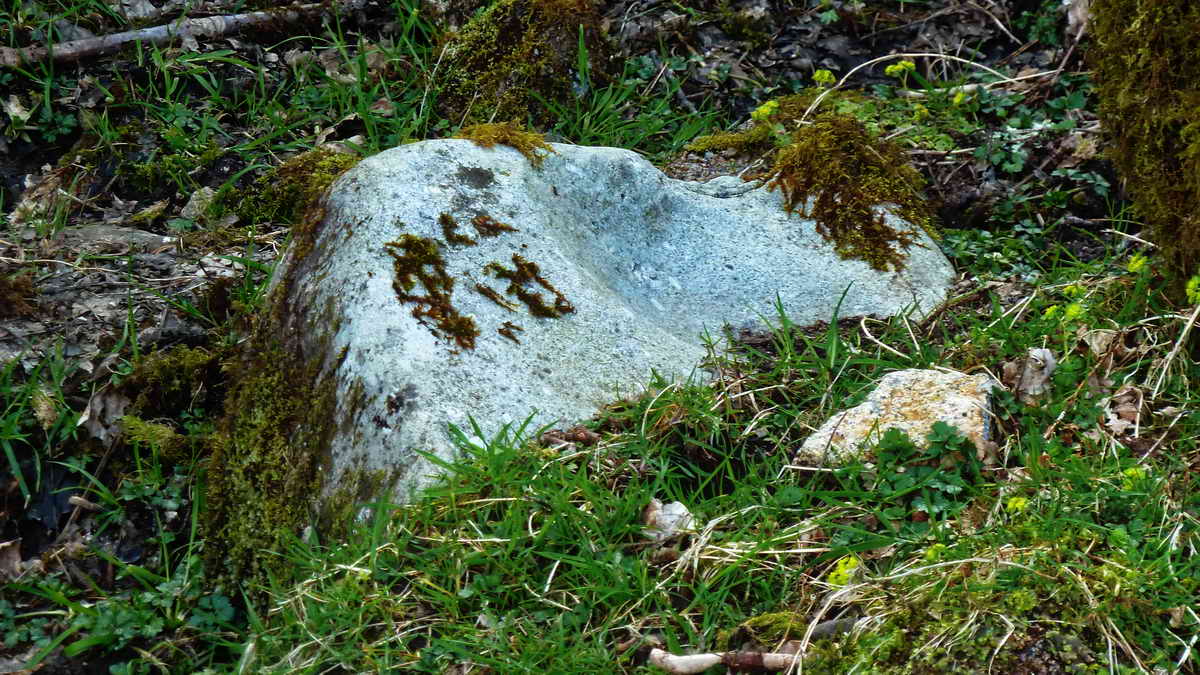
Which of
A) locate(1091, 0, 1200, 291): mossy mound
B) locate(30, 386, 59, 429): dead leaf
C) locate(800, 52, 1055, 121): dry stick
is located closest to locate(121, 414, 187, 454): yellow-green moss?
locate(30, 386, 59, 429): dead leaf

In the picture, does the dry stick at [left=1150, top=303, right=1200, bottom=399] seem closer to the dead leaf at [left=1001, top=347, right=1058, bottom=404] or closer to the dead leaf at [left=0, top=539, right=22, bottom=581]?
the dead leaf at [left=1001, top=347, right=1058, bottom=404]

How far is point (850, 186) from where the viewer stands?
13.0 ft

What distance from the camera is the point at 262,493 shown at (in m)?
2.98

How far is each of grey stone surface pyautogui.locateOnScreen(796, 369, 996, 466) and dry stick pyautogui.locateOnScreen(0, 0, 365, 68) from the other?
3837 millimetres

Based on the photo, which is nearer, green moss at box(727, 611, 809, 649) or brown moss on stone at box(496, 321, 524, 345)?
green moss at box(727, 611, 809, 649)

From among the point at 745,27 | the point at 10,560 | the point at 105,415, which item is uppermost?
the point at 745,27

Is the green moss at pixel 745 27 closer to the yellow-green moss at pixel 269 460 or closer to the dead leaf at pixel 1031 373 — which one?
the dead leaf at pixel 1031 373

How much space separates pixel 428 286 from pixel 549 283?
0.41 metres

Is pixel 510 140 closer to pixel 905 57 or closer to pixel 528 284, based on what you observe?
pixel 528 284

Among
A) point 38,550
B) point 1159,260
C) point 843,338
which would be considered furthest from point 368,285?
point 1159,260

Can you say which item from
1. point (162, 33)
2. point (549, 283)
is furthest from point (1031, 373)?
point (162, 33)

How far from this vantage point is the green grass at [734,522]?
7.43ft

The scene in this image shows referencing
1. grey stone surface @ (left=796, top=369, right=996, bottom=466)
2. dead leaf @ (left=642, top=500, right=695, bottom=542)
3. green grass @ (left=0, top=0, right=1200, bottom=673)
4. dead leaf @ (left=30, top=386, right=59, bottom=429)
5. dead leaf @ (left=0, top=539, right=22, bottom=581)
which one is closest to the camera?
green grass @ (left=0, top=0, right=1200, bottom=673)

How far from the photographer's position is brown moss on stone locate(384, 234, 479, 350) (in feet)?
9.93
